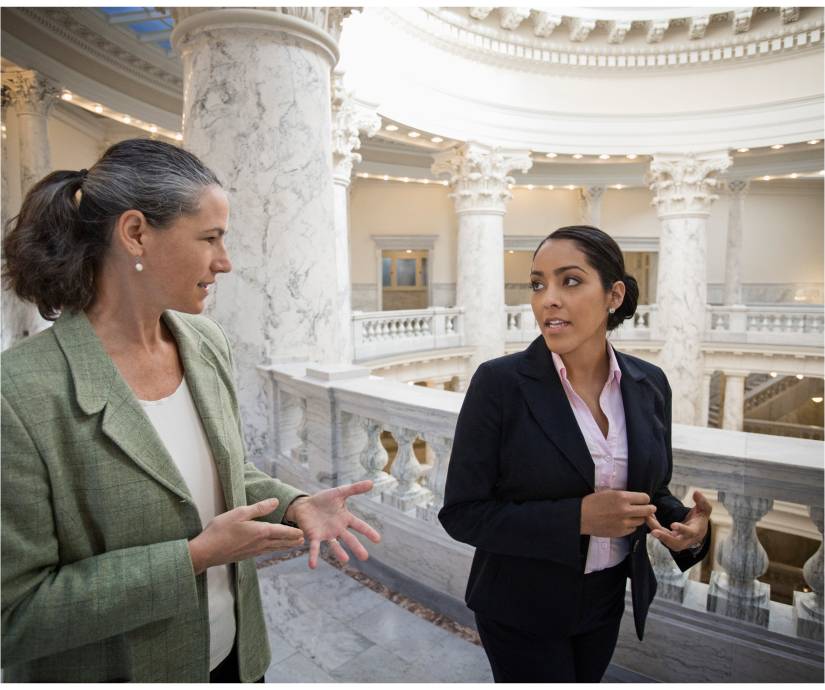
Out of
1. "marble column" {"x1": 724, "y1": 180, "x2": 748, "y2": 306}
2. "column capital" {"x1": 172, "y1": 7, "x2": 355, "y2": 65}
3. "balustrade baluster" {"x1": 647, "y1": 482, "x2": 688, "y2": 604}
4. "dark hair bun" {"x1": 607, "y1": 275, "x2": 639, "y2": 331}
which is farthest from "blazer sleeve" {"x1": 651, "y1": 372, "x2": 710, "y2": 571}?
"marble column" {"x1": 724, "y1": 180, "x2": 748, "y2": 306}

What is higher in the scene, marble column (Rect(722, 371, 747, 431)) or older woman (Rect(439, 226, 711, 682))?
older woman (Rect(439, 226, 711, 682))

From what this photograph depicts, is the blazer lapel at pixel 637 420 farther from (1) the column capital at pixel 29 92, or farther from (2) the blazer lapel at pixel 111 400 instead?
Answer: (1) the column capital at pixel 29 92

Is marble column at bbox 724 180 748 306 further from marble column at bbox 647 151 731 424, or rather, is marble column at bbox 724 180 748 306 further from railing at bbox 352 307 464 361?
railing at bbox 352 307 464 361

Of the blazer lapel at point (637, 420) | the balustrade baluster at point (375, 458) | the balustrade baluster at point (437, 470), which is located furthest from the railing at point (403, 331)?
the blazer lapel at point (637, 420)

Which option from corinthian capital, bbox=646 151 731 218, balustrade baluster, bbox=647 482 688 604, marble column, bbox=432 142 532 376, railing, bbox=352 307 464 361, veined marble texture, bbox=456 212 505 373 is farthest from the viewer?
corinthian capital, bbox=646 151 731 218

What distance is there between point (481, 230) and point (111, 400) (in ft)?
42.3

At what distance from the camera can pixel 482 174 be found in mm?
13594

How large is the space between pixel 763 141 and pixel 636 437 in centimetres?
1547

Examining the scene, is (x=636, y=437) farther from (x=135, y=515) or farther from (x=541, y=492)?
(x=135, y=515)

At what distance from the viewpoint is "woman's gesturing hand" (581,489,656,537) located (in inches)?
59.0

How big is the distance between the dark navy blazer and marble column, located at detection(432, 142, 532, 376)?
12.2 metres

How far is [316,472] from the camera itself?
4.22 metres

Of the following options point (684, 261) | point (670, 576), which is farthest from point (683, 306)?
point (670, 576)

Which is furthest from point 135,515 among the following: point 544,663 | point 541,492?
point 544,663
